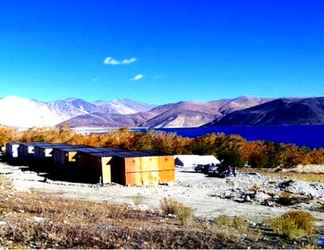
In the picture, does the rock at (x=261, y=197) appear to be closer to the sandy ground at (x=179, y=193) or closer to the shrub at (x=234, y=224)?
the sandy ground at (x=179, y=193)

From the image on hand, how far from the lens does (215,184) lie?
109 feet

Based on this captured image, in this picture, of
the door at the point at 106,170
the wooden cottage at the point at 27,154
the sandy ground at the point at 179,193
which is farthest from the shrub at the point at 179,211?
the wooden cottage at the point at 27,154

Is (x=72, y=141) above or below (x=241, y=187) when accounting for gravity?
above

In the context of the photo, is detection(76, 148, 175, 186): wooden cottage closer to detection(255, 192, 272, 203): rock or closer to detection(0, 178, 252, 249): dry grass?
detection(255, 192, 272, 203): rock

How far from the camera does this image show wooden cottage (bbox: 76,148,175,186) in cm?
3228

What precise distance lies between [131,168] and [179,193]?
540 cm

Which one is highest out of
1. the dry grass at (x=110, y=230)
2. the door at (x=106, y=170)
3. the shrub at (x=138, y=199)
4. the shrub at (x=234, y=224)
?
the door at (x=106, y=170)

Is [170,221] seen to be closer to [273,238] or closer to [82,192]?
[273,238]

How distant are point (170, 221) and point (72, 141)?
165 ft

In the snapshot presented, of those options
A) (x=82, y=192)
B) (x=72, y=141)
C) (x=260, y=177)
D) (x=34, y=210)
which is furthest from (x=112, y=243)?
(x=72, y=141)

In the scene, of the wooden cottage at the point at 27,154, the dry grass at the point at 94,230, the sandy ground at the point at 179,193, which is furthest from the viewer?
the wooden cottage at the point at 27,154

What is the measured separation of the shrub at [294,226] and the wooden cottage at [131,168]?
17.0 metres

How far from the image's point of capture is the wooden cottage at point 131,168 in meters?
32.3

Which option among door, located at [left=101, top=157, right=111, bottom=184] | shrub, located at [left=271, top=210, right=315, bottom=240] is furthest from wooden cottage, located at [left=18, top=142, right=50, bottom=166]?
shrub, located at [left=271, top=210, right=315, bottom=240]
